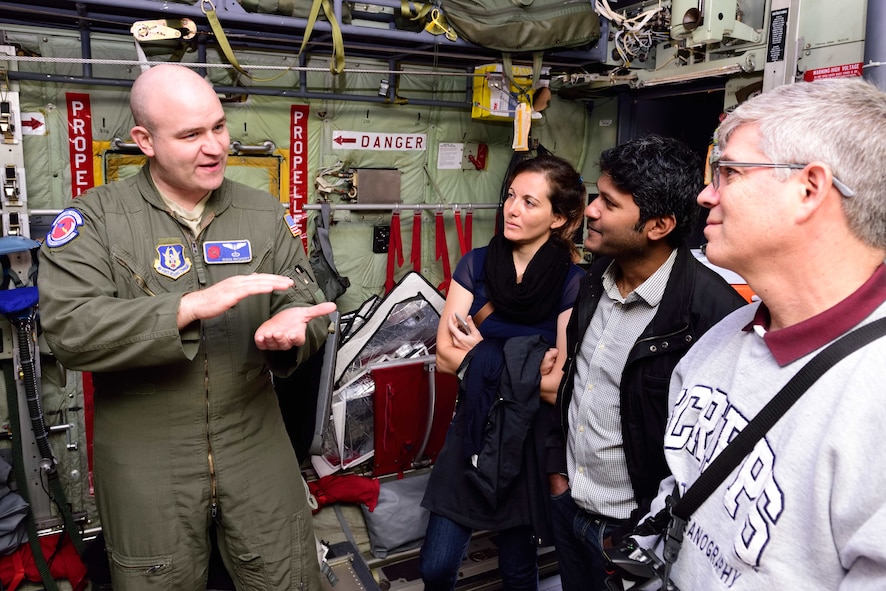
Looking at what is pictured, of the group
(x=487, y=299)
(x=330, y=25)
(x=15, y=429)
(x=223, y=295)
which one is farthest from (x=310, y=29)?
(x=15, y=429)

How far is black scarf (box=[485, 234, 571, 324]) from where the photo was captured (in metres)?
2.43

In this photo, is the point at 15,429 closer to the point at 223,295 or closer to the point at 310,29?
the point at 223,295

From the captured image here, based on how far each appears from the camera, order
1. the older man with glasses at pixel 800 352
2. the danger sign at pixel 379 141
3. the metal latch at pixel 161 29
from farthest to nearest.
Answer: the danger sign at pixel 379 141 → the metal latch at pixel 161 29 → the older man with glasses at pixel 800 352

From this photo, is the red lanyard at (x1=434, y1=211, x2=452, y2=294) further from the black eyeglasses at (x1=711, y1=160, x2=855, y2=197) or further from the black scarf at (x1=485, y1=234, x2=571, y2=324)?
the black eyeglasses at (x1=711, y1=160, x2=855, y2=197)

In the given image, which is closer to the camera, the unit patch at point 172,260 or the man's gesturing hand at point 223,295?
the man's gesturing hand at point 223,295

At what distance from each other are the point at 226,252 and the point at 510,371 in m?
1.02

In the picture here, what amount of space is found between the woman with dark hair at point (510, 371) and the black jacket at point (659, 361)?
45 cm

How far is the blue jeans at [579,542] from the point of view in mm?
1970

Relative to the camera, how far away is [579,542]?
210 cm

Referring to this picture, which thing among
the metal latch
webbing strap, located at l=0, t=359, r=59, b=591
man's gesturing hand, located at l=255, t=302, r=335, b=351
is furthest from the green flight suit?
webbing strap, located at l=0, t=359, r=59, b=591

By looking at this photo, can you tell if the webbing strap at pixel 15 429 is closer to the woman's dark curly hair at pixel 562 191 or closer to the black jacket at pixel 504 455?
the black jacket at pixel 504 455

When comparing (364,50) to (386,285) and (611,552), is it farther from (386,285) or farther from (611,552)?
(611,552)

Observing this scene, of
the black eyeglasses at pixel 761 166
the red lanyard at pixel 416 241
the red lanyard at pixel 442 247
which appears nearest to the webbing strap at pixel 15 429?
the red lanyard at pixel 416 241

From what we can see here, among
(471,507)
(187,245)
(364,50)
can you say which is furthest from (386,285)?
(187,245)
